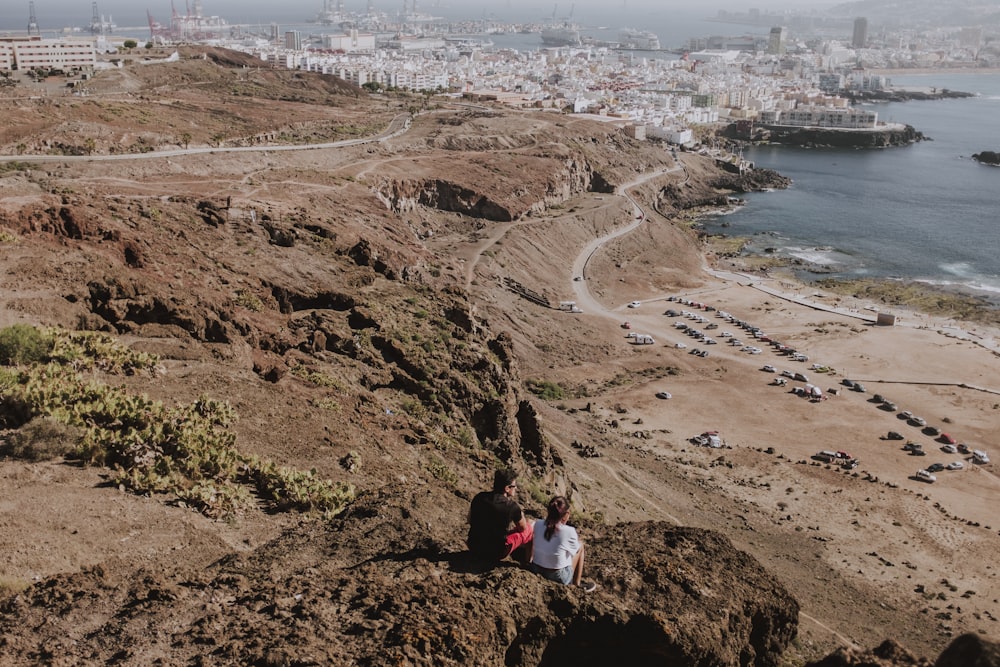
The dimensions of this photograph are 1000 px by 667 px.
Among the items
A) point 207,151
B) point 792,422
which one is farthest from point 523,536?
point 207,151

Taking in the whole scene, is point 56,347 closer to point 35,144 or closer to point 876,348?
point 35,144

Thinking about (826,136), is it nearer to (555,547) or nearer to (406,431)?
(406,431)

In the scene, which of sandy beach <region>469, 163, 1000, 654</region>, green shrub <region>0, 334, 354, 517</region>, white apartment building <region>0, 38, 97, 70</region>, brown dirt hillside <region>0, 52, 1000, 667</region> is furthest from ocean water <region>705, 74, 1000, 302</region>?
white apartment building <region>0, 38, 97, 70</region>

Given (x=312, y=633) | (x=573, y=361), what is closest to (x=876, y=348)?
(x=573, y=361)

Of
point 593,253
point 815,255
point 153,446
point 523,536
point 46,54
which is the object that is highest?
point 46,54

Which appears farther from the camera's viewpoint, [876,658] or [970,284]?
[970,284]

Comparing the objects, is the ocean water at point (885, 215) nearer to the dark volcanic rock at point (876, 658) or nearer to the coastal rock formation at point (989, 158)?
the coastal rock formation at point (989, 158)

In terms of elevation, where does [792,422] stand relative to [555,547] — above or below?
below

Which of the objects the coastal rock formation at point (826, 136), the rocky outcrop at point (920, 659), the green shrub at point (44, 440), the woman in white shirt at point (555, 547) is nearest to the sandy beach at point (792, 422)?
the rocky outcrop at point (920, 659)
